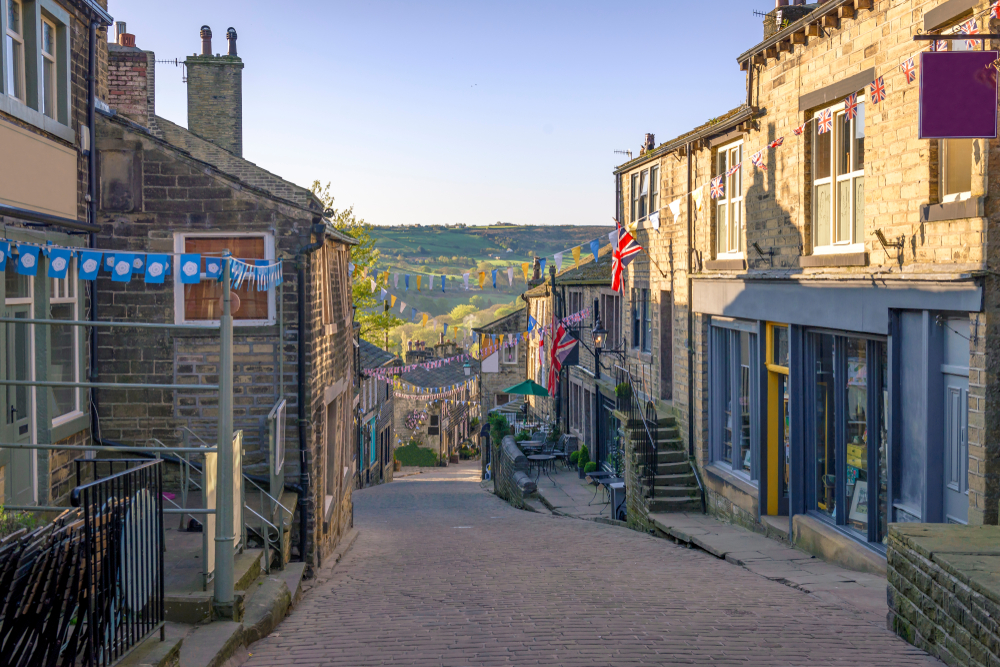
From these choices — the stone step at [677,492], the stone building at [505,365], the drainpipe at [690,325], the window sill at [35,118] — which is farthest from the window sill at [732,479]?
the stone building at [505,365]

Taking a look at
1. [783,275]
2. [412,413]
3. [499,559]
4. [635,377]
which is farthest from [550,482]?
[412,413]

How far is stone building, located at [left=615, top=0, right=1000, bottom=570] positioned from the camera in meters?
8.17

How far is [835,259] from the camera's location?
33.7ft

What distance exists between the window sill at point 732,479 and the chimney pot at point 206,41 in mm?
15406

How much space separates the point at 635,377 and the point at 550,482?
4.73 m

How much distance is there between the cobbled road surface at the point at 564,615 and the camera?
639 cm

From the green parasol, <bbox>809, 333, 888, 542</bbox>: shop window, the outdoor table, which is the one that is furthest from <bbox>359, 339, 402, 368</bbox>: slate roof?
<bbox>809, 333, 888, 542</bbox>: shop window

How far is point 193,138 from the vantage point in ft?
56.7

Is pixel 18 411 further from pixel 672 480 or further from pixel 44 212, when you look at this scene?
pixel 672 480

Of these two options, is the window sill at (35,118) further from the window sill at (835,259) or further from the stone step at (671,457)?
the stone step at (671,457)

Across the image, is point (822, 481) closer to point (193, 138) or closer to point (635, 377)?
point (635, 377)

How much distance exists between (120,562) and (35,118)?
5.96 m

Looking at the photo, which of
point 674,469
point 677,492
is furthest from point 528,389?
point 677,492

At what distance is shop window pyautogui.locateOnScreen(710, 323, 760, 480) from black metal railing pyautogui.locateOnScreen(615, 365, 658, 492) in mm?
1184
